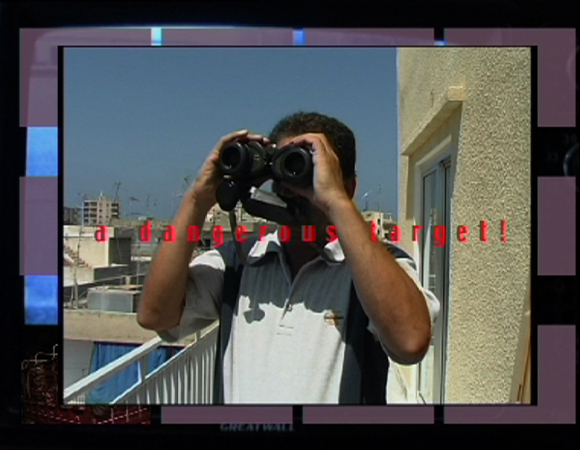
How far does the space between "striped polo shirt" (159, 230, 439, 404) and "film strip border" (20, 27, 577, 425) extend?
0.14ft

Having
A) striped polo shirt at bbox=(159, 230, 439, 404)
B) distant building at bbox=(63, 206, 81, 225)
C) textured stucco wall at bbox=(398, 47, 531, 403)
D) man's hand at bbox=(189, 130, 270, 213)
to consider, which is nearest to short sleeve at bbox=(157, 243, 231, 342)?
striped polo shirt at bbox=(159, 230, 439, 404)

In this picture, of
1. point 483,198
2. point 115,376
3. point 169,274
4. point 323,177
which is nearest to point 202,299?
point 169,274

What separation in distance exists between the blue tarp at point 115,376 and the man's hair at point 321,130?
1.47 ft

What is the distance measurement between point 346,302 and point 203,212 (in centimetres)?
29

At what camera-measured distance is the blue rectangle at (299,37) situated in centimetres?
102

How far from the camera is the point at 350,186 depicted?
1048 millimetres

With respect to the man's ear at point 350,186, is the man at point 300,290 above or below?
below

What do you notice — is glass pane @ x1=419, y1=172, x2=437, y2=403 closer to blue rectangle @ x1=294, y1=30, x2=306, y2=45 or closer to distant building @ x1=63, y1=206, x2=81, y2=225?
blue rectangle @ x1=294, y1=30, x2=306, y2=45

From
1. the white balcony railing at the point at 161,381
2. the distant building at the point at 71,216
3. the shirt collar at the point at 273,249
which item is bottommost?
the white balcony railing at the point at 161,381

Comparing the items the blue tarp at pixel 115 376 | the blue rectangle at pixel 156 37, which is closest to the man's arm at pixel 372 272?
the blue rectangle at pixel 156 37

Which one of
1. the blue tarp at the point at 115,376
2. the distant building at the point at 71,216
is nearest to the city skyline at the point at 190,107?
the distant building at the point at 71,216

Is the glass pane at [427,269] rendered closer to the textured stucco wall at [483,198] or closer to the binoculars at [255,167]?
the textured stucco wall at [483,198]

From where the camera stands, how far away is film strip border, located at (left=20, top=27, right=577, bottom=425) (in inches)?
40.2

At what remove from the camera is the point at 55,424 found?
1070 millimetres
